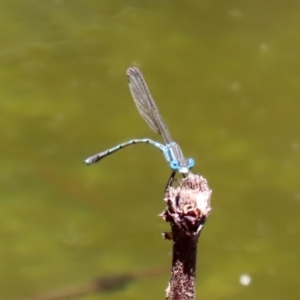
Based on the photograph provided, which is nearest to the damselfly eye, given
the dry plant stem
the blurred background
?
the blurred background

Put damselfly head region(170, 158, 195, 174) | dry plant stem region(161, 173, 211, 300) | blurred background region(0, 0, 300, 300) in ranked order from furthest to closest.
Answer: blurred background region(0, 0, 300, 300) → damselfly head region(170, 158, 195, 174) → dry plant stem region(161, 173, 211, 300)

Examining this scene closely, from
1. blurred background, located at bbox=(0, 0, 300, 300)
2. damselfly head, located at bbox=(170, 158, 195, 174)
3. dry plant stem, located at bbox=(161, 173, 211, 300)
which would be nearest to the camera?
dry plant stem, located at bbox=(161, 173, 211, 300)

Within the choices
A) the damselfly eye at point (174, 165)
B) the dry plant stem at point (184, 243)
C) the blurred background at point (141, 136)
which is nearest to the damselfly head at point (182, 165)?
the damselfly eye at point (174, 165)

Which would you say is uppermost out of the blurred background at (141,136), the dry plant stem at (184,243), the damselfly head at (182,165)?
the blurred background at (141,136)

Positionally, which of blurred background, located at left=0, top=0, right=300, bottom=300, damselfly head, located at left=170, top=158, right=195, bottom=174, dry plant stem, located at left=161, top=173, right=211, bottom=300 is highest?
blurred background, located at left=0, top=0, right=300, bottom=300

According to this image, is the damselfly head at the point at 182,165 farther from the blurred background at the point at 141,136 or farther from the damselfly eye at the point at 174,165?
the blurred background at the point at 141,136

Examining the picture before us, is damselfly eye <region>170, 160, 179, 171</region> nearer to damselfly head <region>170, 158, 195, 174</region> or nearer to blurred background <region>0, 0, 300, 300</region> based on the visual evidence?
damselfly head <region>170, 158, 195, 174</region>

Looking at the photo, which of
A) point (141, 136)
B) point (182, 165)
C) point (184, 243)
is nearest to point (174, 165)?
point (182, 165)

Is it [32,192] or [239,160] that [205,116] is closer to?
[239,160]

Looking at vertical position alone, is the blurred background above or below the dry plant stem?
above

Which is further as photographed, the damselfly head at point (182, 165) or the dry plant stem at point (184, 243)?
the damselfly head at point (182, 165)
